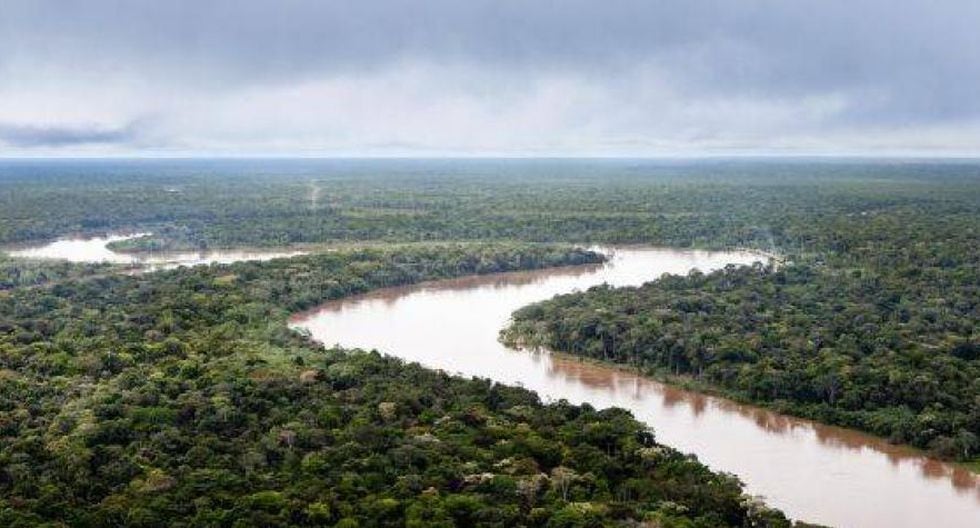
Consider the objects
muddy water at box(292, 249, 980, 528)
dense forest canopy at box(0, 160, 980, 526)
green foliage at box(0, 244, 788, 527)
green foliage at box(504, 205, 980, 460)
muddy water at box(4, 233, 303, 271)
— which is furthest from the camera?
muddy water at box(4, 233, 303, 271)

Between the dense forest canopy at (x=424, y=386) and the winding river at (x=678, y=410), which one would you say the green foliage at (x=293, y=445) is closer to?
the dense forest canopy at (x=424, y=386)

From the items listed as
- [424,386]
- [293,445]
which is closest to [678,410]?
[424,386]

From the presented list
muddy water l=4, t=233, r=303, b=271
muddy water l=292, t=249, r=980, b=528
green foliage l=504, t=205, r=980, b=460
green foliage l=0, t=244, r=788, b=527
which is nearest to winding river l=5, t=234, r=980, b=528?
muddy water l=292, t=249, r=980, b=528

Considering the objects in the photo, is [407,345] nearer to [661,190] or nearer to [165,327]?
[165,327]

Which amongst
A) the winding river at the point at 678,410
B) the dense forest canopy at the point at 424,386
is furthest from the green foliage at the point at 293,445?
the winding river at the point at 678,410

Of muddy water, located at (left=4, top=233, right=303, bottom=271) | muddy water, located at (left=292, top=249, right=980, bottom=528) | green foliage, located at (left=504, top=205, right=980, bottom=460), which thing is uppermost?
green foliage, located at (left=504, top=205, right=980, bottom=460)

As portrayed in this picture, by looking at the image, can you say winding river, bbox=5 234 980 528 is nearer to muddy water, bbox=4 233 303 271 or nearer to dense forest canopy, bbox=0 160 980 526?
dense forest canopy, bbox=0 160 980 526

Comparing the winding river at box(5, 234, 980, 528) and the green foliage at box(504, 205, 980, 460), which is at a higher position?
the green foliage at box(504, 205, 980, 460)
